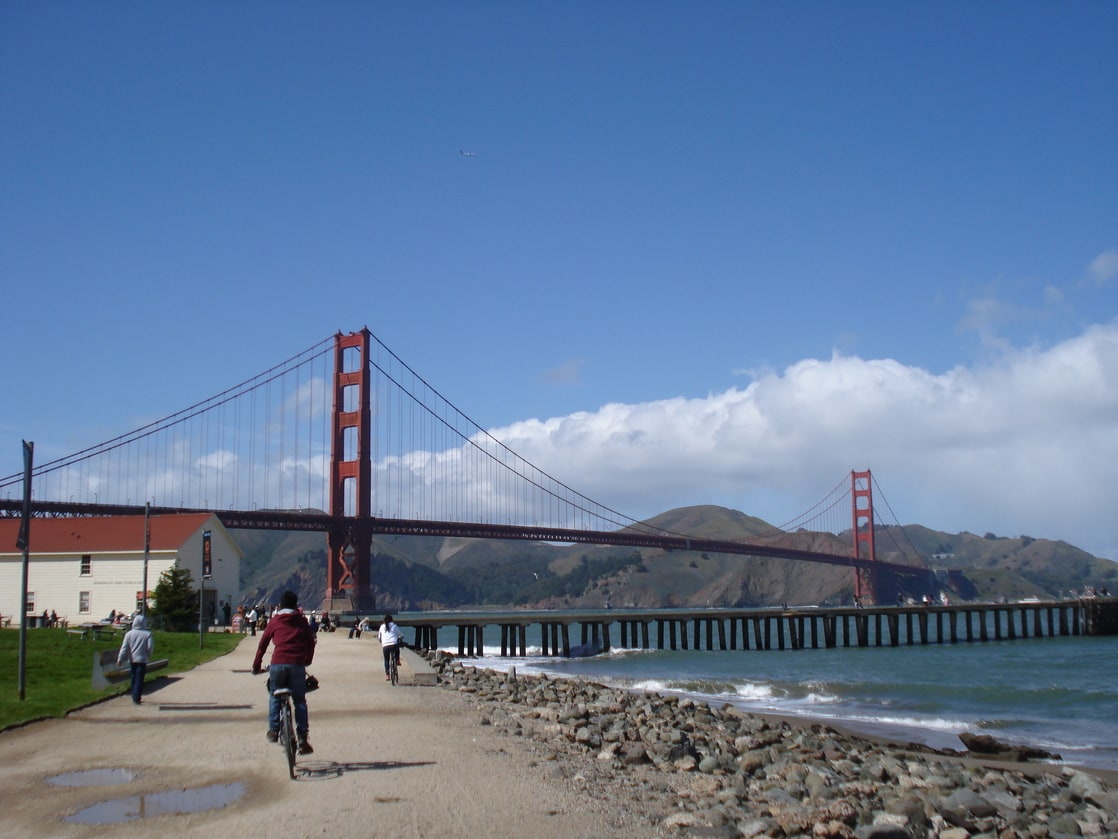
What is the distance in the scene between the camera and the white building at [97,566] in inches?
1661

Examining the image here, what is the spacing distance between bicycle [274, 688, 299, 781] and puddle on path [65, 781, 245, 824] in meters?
0.45

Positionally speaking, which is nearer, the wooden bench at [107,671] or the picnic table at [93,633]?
the wooden bench at [107,671]

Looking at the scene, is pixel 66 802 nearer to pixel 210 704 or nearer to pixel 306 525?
pixel 210 704

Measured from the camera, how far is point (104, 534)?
4403cm

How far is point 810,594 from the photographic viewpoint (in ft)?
596

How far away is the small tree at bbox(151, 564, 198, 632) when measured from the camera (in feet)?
123

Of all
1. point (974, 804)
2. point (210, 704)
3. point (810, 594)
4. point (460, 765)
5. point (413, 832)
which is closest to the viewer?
point (413, 832)

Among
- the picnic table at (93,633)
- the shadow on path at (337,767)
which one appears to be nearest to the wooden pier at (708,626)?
the picnic table at (93,633)

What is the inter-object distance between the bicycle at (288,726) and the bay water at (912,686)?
14371 mm

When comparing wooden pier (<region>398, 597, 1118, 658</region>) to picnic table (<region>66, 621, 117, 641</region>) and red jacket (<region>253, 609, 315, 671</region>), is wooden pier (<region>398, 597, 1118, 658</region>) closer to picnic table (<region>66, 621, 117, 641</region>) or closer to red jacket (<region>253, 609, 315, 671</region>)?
picnic table (<region>66, 621, 117, 641</region>)

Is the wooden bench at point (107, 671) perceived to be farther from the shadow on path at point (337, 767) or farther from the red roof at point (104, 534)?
the red roof at point (104, 534)

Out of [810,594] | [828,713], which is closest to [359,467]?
[828,713]

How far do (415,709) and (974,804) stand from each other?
7.83m

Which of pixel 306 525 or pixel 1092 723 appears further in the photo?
pixel 306 525
